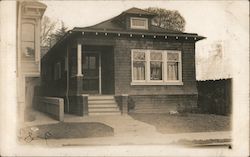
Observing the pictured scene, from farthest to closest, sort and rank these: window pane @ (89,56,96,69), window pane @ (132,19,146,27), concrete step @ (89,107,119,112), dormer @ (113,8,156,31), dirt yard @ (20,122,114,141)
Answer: window pane @ (132,19,146,27) < window pane @ (89,56,96,69) < dormer @ (113,8,156,31) < concrete step @ (89,107,119,112) < dirt yard @ (20,122,114,141)

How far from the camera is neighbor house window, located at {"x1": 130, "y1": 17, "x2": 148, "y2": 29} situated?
14.0 ft

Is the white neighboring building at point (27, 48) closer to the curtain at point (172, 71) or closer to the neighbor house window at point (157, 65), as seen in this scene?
the neighbor house window at point (157, 65)

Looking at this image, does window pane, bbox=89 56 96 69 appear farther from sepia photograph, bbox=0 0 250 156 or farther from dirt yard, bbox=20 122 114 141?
dirt yard, bbox=20 122 114 141

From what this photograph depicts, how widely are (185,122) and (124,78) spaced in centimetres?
83

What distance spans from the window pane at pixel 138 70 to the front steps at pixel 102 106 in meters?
0.40

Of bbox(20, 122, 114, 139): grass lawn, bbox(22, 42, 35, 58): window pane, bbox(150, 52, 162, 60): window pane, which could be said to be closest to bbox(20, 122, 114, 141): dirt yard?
bbox(20, 122, 114, 139): grass lawn

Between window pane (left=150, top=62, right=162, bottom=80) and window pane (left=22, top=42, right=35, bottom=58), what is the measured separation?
1.47 metres

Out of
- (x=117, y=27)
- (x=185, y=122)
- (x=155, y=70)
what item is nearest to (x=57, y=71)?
(x=117, y=27)

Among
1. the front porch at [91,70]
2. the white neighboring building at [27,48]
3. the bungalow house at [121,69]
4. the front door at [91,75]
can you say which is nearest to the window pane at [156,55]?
the bungalow house at [121,69]

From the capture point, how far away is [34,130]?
357 cm

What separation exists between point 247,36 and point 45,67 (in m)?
2.21

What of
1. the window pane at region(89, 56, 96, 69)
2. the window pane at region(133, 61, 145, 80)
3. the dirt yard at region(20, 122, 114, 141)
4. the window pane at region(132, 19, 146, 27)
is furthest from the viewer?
the window pane at region(132, 19, 146, 27)

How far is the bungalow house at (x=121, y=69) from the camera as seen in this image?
12.8 feet

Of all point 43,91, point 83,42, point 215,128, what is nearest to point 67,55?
point 83,42
